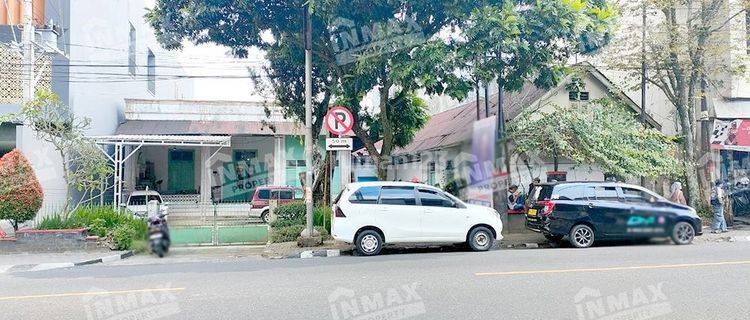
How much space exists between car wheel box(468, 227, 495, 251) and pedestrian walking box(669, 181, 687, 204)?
982 cm

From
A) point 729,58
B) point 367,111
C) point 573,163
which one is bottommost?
point 573,163

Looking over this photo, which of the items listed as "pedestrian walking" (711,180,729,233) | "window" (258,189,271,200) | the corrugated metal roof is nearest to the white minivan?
"window" (258,189,271,200)

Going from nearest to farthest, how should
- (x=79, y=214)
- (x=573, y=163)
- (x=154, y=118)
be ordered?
1. (x=573, y=163)
2. (x=79, y=214)
3. (x=154, y=118)

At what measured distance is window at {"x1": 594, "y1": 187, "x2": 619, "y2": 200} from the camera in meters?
1.47

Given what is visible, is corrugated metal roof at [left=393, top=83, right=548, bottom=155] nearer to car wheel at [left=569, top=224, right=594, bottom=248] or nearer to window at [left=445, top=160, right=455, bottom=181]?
window at [left=445, top=160, right=455, bottom=181]

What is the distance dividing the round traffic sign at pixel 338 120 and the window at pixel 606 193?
10.2m

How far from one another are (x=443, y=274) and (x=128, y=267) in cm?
630

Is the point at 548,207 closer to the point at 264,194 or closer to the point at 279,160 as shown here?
the point at 264,194

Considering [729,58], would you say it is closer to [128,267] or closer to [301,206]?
[128,267]

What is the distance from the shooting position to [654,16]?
217cm

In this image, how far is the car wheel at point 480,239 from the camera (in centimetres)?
1139

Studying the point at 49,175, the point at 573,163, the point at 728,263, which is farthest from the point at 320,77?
the point at 573,163

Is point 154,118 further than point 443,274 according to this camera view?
Yes

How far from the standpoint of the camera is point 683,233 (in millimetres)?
1253
